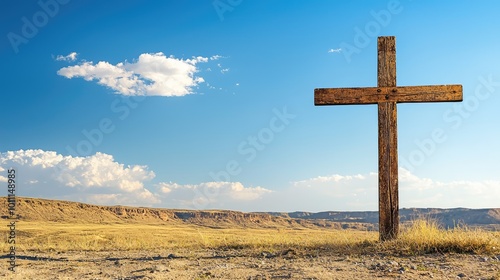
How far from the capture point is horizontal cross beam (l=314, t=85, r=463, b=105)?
35.9 ft

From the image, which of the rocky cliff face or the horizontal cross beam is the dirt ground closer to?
the horizontal cross beam

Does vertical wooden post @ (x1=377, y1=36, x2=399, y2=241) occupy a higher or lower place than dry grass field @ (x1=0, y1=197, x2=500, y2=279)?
higher

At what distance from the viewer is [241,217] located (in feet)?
297

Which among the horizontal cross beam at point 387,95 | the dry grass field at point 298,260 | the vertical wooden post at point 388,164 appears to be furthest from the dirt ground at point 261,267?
the horizontal cross beam at point 387,95

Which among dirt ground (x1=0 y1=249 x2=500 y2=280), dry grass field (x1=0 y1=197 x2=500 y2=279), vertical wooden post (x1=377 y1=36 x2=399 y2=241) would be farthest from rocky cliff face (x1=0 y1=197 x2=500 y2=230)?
dirt ground (x1=0 y1=249 x2=500 y2=280)

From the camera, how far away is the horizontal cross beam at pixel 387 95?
11.0 metres

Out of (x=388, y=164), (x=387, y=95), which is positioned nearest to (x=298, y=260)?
(x=388, y=164)

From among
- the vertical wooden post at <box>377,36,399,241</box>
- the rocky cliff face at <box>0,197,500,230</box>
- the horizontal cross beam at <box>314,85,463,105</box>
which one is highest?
the horizontal cross beam at <box>314,85,463,105</box>

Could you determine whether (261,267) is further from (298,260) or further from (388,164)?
(388,164)

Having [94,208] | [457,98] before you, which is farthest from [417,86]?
[94,208]

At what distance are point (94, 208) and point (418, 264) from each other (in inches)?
2833

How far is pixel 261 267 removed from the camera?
8383 mm

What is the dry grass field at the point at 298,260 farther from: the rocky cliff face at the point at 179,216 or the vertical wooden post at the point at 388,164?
the rocky cliff face at the point at 179,216

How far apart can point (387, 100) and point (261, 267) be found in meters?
5.06
